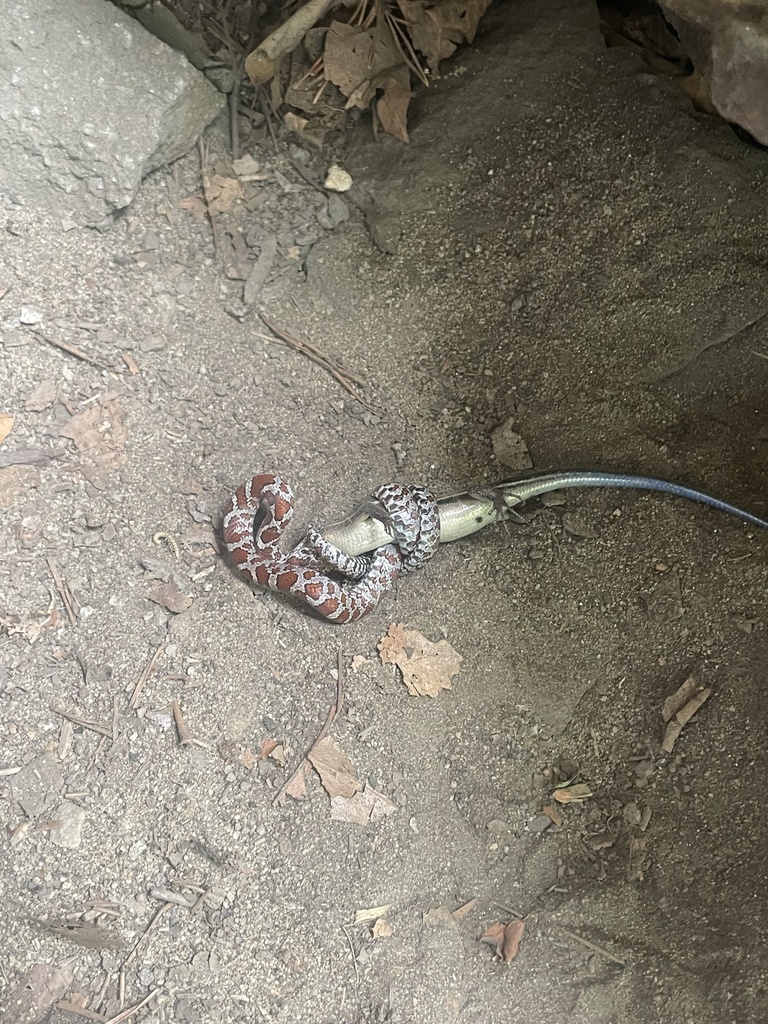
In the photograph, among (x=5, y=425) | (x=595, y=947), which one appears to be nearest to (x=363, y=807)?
(x=595, y=947)

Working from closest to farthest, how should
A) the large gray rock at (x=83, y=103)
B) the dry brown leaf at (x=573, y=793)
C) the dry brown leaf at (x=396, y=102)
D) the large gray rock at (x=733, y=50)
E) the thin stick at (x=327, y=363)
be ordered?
the large gray rock at (x=733, y=50) → the dry brown leaf at (x=573, y=793) → the large gray rock at (x=83, y=103) → the thin stick at (x=327, y=363) → the dry brown leaf at (x=396, y=102)

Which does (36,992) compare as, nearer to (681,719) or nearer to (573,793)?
(573,793)

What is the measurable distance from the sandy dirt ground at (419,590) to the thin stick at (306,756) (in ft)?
0.08

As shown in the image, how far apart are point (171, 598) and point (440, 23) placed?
7.27 ft

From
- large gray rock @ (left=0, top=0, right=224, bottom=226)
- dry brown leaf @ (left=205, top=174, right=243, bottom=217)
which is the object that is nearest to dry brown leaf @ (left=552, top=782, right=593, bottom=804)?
dry brown leaf @ (left=205, top=174, right=243, bottom=217)

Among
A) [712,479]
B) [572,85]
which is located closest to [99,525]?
[712,479]

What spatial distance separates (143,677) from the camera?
7.96 ft

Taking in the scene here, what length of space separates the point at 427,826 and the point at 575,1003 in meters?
0.57

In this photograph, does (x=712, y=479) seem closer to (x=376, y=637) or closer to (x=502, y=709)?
(x=502, y=709)

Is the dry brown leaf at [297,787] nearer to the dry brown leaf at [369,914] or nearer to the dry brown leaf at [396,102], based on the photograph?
the dry brown leaf at [369,914]

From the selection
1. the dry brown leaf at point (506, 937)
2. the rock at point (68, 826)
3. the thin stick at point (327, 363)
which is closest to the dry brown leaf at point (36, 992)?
the rock at point (68, 826)

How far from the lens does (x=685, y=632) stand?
8.54 ft

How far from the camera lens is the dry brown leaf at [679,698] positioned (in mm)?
2492

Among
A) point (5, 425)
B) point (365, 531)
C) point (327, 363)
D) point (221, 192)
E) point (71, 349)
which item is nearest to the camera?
point (5, 425)
